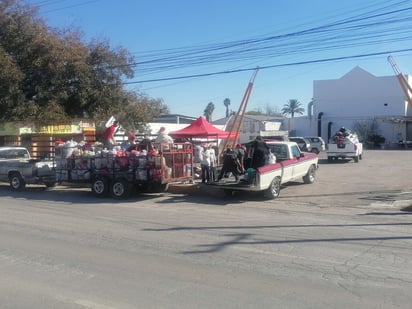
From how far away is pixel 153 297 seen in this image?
5742mm

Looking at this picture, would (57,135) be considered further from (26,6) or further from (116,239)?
(116,239)

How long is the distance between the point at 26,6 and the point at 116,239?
19306mm

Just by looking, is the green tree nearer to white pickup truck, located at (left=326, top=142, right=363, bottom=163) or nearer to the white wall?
white pickup truck, located at (left=326, top=142, right=363, bottom=163)

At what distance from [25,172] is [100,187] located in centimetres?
400

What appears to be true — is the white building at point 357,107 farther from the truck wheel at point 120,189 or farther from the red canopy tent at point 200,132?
the truck wheel at point 120,189

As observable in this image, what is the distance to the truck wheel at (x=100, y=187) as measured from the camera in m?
16.3

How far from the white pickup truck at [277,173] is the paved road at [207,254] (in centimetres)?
63

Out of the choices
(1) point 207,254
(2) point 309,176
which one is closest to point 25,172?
(2) point 309,176

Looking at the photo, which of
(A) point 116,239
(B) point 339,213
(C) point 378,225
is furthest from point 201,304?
(B) point 339,213

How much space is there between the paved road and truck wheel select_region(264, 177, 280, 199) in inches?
29.4

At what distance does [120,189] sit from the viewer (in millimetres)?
15977

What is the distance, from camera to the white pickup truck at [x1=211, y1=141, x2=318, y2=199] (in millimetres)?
14859

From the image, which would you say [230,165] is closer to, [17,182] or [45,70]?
[17,182]

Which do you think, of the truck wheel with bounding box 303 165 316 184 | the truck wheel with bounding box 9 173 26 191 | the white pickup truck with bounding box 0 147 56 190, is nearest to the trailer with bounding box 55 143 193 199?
the white pickup truck with bounding box 0 147 56 190
